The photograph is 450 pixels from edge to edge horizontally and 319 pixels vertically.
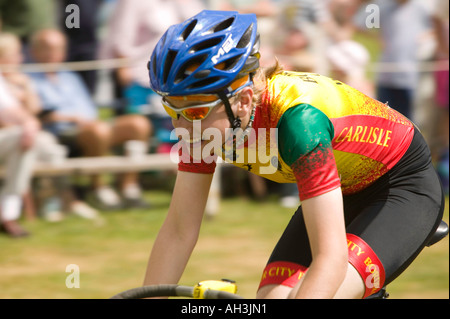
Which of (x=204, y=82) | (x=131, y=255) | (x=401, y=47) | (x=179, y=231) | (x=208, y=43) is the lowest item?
(x=131, y=255)

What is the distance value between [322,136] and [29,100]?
5.05m

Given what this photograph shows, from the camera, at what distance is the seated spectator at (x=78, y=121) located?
24.1 ft

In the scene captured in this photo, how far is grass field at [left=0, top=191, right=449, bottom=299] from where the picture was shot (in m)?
5.79

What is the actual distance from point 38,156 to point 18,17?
57.4 inches

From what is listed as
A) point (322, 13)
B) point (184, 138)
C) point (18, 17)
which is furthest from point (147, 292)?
point (322, 13)

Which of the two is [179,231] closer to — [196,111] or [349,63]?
[196,111]

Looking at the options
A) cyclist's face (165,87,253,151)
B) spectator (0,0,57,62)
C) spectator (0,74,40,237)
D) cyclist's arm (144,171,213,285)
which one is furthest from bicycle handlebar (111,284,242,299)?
spectator (0,0,57,62)

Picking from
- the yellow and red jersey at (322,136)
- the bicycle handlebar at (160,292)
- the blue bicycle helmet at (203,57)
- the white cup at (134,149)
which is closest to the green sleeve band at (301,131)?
the yellow and red jersey at (322,136)

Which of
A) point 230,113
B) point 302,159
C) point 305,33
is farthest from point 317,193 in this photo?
point 305,33

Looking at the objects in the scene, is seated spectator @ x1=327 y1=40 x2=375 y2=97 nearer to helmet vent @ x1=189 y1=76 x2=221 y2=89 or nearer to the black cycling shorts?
the black cycling shorts

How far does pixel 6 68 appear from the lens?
707 cm

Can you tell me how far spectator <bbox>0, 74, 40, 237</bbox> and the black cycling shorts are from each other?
423 centimetres

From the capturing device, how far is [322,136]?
2660 millimetres
